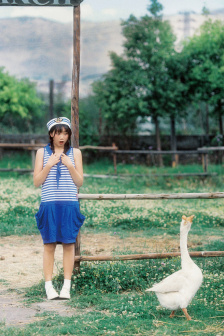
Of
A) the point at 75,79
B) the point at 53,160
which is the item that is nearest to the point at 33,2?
the point at 75,79

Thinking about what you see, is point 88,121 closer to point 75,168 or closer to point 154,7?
point 154,7

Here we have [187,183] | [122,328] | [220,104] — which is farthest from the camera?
[220,104]

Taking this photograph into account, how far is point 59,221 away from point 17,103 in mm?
25732

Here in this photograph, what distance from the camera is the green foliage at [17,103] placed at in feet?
96.7

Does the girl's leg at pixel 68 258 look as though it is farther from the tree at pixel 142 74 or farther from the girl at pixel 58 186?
the tree at pixel 142 74

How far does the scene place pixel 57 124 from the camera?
4770mm

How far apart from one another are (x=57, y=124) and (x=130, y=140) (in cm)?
2390

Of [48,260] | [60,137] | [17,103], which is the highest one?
[17,103]

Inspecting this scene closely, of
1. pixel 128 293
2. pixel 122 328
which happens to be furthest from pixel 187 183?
pixel 122 328

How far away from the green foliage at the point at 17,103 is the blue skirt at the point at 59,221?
25.0 m

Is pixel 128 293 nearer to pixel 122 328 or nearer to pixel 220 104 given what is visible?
pixel 122 328

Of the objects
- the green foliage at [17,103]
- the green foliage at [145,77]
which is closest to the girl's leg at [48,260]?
the green foliage at [145,77]

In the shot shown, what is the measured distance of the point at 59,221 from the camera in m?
4.84

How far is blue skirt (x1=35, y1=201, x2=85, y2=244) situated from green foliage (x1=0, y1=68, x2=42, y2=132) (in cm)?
2497
